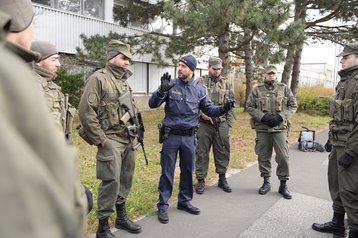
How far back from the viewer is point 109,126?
12.7 ft

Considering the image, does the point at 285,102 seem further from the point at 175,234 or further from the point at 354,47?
the point at 175,234

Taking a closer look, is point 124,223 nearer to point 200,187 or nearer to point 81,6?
point 200,187

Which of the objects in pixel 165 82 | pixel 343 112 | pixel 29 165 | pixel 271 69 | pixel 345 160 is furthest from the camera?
pixel 271 69

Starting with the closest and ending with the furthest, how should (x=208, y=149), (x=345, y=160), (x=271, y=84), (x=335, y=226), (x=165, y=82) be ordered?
(x=345, y=160), (x=335, y=226), (x=165, y=82), (x=271, y=84), (x=208, y=149)

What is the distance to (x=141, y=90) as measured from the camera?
60.0 feet

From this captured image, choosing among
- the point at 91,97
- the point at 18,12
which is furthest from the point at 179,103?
the point at 18,12

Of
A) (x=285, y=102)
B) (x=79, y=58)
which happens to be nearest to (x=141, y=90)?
(x=79, y=58)

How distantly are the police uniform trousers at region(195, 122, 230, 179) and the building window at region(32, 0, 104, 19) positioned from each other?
34.2 ft

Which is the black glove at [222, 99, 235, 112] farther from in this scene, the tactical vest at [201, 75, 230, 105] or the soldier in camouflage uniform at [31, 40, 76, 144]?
the soldier in camouflage uniform at [31, 40, 76, 144]

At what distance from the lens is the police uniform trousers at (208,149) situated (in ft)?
19.0

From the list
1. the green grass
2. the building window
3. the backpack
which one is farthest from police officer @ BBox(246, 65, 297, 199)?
the building window

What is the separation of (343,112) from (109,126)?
8.48 feet

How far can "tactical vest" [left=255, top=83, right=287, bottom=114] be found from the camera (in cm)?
559

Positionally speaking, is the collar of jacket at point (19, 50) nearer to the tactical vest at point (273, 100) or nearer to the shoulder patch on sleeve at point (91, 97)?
the shoulder patch on sleeve at point (91, 97)
